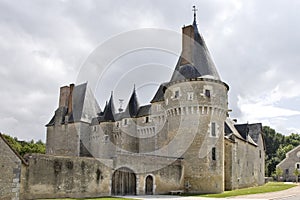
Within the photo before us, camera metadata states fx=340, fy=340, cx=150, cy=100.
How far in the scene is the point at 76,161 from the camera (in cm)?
1875

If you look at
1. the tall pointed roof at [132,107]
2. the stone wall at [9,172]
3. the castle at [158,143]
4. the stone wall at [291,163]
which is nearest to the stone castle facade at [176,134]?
the castle at [158,143]

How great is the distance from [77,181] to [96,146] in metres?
18.7

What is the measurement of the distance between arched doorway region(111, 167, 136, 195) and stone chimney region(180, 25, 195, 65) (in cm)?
1046

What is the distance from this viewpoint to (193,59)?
27.6 m

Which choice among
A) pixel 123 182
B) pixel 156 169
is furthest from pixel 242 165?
pixel 123 182

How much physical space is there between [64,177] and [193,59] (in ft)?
47.7

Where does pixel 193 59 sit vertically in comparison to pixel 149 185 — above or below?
above

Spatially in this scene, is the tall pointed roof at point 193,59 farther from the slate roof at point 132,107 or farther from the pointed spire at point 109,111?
the pointed spire at point 109,111

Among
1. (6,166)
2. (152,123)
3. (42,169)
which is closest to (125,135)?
(152,123)

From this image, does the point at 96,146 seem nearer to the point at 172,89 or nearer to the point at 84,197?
the point at 172,89

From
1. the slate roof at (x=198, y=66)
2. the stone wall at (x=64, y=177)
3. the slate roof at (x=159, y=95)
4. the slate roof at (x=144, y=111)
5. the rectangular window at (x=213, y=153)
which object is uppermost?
the slate roof at (x=198, y=66)

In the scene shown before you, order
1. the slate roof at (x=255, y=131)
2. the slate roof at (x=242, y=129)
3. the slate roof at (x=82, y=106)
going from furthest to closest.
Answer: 1. the slate roof at (x=255, y=131)
2. the slate roof at (x=82, y=106)
3. the slate roof at (x=242, y=129)

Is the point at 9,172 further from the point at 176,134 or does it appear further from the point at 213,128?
the point at 213,128

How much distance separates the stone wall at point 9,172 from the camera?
1461 cm
